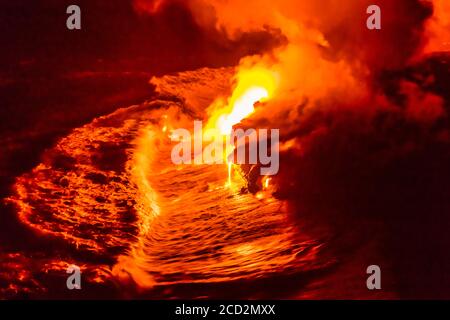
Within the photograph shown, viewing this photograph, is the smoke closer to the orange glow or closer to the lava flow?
the orange glow

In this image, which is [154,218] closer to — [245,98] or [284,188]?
[284,188]

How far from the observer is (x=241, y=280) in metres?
4.78

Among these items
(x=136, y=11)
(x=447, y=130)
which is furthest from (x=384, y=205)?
(x=136, y=11)

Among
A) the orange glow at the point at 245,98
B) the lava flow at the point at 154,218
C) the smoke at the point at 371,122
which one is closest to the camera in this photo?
the lava flow at the point at 154,218

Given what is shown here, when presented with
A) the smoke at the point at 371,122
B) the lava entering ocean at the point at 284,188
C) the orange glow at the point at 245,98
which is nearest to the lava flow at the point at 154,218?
the lava entering ocean at the point at 284,188

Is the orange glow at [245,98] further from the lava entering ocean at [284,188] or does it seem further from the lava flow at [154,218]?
the lava flow at [154,218]

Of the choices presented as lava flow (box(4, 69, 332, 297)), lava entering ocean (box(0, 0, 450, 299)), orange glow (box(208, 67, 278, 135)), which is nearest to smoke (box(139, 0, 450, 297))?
lava entering ocean (box(0, 0, 450, 299))

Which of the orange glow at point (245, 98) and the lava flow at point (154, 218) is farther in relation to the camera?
the orange glow at point (245, 98)

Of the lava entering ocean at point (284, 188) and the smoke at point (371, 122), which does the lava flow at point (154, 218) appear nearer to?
the lava entering ocean at point (284, 188)

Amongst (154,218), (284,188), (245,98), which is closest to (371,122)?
(284,188)

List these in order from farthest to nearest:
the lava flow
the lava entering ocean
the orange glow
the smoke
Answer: the orange glow
the smoke
the lava flow
the lava entering ocean

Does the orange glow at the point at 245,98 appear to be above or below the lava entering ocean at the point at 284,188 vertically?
above

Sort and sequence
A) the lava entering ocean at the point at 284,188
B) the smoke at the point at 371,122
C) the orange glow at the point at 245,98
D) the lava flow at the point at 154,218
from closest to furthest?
the lava entering ocean at the point at 284,188 → the lava flow at the point at 154,218 → the smoke at the point at 371,122 → the orange glow at the point at 245,98
